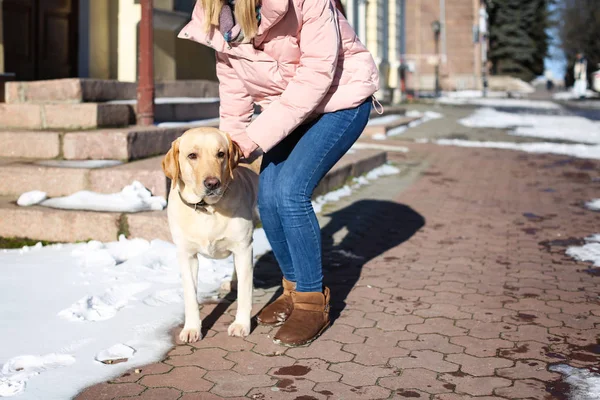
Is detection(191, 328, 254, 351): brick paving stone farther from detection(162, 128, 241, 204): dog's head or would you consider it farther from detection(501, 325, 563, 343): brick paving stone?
detection(501, 325, 563, 343): brick paving stone

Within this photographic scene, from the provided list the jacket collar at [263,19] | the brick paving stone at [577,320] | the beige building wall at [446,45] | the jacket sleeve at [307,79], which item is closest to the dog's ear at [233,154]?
the jacket sleeve at [307,79]

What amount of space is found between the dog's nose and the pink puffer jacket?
0.31m

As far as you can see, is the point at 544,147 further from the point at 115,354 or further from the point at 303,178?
the point at 115,354

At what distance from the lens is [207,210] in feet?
11.9

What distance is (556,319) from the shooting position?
4113 mm

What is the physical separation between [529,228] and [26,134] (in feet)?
15.5

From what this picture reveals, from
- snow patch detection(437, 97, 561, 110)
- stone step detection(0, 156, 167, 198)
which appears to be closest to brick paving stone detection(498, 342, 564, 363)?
stone step detection(0, 156, 167, 198)

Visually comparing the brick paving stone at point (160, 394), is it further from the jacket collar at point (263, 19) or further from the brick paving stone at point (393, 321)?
the jacket collar at point (263, 19)

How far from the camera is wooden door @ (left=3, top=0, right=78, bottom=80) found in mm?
8406

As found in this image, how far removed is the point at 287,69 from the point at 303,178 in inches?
21.5

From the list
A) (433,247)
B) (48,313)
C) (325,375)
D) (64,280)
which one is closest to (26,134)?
(64,280)

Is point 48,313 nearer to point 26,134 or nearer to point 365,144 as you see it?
point 26,134

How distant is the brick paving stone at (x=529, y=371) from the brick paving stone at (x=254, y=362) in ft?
3.20

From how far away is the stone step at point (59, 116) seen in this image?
7.13 meters
